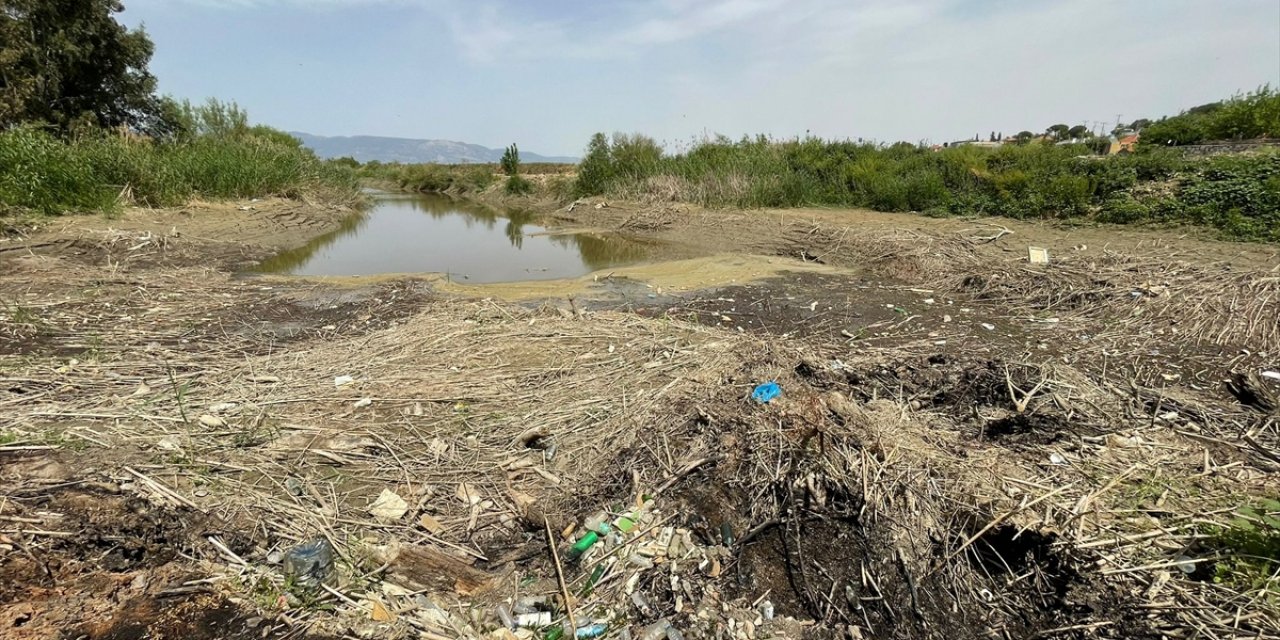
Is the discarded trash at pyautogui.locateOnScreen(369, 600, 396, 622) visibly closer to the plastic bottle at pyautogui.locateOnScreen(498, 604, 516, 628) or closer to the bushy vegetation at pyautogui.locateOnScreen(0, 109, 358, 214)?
the plastic bottle at pyautogui.locateOnScreen(498, 604, 516, 628)

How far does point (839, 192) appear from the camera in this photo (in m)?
15.8

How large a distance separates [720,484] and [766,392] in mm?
807

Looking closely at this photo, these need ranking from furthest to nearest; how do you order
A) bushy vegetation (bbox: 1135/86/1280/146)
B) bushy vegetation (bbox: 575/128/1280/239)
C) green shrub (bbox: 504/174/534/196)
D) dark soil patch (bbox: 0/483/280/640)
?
green shrub (bbox: 504/174/534/196) < bushy vegetation (bbox: 1135/86/1280/146) < bushy vegetation (bbox: 575/128/1280/239) < dark soil patch (bbox: 0/483/280/640)

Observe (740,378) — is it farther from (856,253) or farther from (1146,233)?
(1146,233)

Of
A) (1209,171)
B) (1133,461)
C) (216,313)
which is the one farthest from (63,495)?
(1209,171)

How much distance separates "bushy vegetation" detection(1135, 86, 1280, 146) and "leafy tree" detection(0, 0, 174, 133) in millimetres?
27784

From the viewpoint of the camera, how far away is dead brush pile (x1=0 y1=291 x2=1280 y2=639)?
7.31 ft

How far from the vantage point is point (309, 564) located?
2.35 m

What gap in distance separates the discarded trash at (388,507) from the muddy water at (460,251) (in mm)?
7274

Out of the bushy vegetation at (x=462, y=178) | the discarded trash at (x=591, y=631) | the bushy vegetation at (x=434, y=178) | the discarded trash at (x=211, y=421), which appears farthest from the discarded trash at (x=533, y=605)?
the bushy vegetation at (x=434, y=178)

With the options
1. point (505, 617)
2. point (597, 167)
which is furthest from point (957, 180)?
point (505, 617)

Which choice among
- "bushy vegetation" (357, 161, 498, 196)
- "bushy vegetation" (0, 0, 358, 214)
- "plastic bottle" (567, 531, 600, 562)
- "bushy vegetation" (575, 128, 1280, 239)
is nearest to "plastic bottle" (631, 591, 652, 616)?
"plastic bottle" (567, 531, 600, 562)

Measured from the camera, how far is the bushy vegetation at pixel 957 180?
9680mm

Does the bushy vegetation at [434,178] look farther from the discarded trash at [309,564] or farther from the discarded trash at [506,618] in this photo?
the discarded trash at [506,618]
